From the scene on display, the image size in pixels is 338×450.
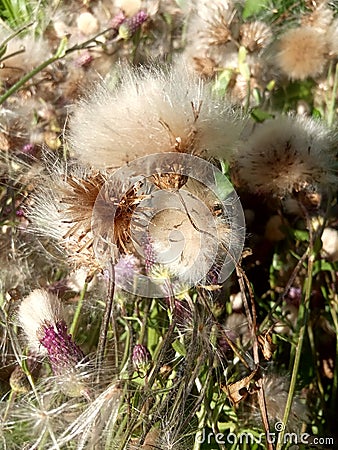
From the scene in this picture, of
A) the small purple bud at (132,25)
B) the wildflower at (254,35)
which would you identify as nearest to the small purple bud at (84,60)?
the small purple bud at (132,25)

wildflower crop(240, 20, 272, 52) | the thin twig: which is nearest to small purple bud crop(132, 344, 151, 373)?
the thin twig

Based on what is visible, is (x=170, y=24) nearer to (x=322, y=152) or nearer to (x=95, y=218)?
(x=322, y=152)

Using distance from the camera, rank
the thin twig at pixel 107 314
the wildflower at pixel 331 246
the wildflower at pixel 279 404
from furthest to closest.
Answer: the wildflower at pixel 331 246, the wildflower at pixel 279 404, the thin twig at pixel 107 314

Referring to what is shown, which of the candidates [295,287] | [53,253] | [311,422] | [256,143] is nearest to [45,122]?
[53,253]

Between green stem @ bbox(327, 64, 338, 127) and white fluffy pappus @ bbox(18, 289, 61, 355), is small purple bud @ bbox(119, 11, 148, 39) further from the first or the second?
white fluffy pappus @ bbox(18, 289, 61, 355)

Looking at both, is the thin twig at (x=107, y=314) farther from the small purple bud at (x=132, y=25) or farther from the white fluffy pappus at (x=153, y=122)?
the small purple bud at (x=132, y=25)

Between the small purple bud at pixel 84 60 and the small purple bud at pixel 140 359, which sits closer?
the small purple bud at pixel 140 359

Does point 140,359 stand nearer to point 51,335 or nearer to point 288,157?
point 51,335
